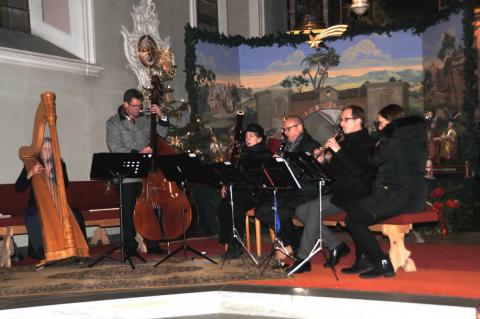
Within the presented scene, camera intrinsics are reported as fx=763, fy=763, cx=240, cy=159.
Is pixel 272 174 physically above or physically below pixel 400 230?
above

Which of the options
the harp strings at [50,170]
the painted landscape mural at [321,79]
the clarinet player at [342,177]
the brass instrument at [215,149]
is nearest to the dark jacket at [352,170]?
the clarinet player at [342,177]

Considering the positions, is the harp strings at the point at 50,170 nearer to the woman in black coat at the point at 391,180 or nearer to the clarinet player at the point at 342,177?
the clarinet player at the point at 342,177

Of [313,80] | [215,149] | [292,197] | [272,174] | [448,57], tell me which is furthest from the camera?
[313,80]

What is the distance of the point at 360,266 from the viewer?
683 cm

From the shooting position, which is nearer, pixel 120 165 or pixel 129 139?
pixel 120 165

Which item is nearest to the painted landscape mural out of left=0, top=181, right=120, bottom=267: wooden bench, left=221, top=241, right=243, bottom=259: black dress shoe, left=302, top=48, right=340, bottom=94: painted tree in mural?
left=302, top=48, right=340, bottom=94: painted tree in mural

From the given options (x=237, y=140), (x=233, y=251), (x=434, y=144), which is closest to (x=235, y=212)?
(x=233, y=251)

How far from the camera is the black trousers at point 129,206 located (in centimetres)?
845

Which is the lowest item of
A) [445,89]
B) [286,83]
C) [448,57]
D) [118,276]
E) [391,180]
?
[118,276]

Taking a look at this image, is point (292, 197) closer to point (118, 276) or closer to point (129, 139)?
point (118, 276)

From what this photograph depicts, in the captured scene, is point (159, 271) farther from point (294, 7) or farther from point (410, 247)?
point (294, 7)

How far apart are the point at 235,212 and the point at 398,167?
2173 mm

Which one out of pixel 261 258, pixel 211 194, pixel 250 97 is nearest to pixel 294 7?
pixel 250 97

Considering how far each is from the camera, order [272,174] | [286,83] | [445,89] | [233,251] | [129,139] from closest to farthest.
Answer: [272,174], [233,251], [129,139], [445,89], [286,83]
